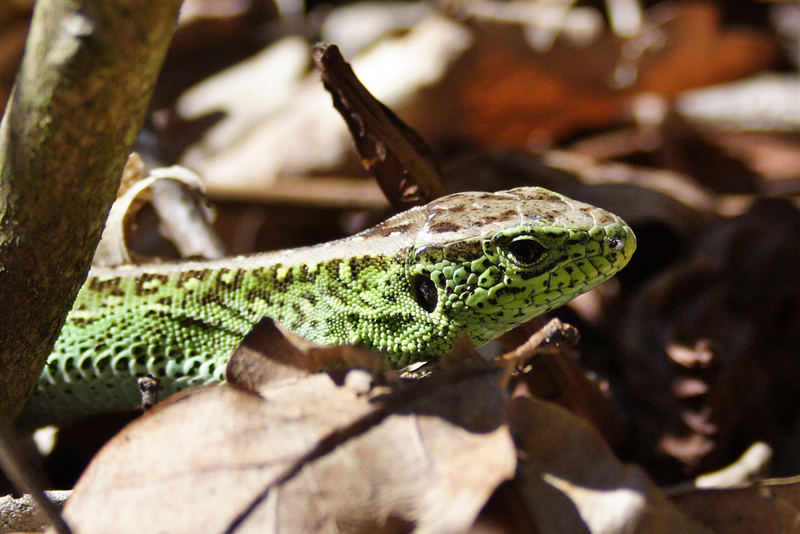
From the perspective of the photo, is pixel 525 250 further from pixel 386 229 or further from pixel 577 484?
pixel 577 484

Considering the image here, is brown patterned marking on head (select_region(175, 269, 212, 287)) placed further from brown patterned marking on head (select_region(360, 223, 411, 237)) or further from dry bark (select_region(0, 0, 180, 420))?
dry bark (select_region(0, 0, 180, 420))

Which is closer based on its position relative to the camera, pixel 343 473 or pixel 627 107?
pixel 343 473

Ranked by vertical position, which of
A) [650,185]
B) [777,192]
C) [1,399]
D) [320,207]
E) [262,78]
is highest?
[1,399]

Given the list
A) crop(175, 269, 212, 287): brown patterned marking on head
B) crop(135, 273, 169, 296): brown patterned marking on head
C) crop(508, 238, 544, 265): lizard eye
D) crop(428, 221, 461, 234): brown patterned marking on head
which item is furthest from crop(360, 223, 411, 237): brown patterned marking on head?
crop(135, 273, 169, 296): brown patterned marking on head

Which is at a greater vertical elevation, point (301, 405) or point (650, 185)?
point (301, 405)

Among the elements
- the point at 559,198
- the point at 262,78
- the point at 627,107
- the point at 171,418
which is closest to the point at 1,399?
the point at 171,418

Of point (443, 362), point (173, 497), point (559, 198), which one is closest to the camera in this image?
point (173, 497)

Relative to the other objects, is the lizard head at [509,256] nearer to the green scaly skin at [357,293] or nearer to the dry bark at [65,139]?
the green scaly skin at [357,293]

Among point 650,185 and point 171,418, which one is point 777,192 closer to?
point 650,185

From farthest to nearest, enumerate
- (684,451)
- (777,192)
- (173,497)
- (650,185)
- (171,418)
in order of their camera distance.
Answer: (777,192)
(650,185)
(684,451)
(171,418)
(173,497)
